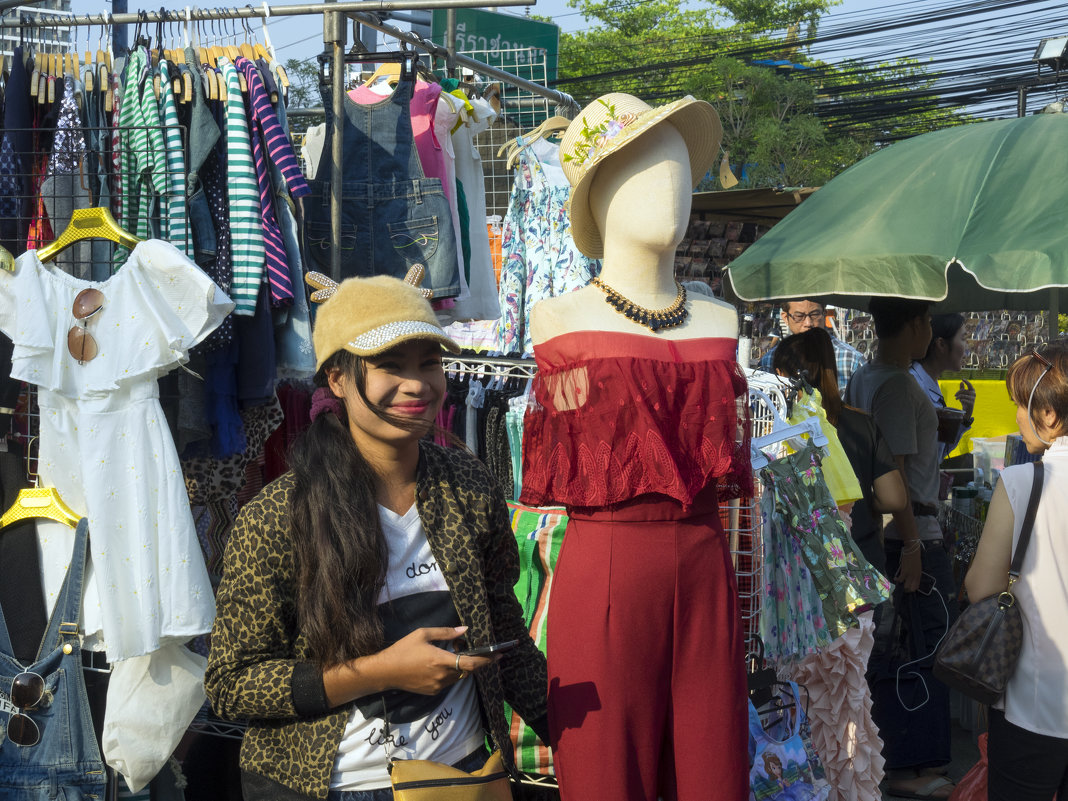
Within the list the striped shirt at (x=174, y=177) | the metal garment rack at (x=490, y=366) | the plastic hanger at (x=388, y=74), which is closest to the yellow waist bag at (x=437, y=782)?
the metal garment rack at (x=490, y=366)

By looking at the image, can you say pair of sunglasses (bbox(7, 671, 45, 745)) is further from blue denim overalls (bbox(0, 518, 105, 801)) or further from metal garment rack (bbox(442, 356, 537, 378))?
metal garment rack (bbox(442, 356, 537, 378))

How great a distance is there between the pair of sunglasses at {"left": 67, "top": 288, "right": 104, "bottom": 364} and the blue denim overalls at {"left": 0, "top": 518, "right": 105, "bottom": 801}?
17.9 inches

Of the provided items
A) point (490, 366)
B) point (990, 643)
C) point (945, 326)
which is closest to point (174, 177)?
point (490, 366)

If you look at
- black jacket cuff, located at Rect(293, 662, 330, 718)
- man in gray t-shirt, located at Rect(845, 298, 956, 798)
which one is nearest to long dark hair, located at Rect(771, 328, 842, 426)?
man in gray t-shirt, located at Rect(845, 298, 956, 798)

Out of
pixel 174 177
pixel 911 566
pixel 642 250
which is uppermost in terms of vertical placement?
pixel 174 177

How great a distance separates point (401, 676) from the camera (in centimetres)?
164

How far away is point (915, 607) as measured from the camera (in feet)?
15.0

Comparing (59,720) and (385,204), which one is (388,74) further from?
(59,720)

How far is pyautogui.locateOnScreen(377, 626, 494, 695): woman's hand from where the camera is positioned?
1610 mm

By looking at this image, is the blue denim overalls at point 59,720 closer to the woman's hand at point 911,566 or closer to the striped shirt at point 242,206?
the striped shirt at point 242,206

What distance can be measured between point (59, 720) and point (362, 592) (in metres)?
1.49

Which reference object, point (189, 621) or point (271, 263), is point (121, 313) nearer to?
point (271, 263)

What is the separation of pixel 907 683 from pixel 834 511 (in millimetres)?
1644

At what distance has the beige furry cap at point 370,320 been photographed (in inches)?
70.6
